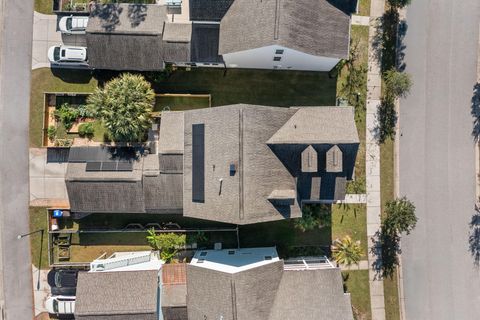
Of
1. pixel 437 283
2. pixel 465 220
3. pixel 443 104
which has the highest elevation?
pixel 443 104

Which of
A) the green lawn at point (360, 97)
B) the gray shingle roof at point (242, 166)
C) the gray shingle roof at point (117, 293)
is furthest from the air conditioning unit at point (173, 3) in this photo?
the gray shingle roof at point (117, 293)

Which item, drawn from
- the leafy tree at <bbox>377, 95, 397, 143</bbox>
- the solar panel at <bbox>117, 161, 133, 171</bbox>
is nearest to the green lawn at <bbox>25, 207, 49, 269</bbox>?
the solar panel at <bbox>117, 161, 133, 171</bbox>

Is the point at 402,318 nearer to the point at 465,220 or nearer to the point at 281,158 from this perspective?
the point at 465,220

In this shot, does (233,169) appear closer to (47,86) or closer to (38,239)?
(47,86)

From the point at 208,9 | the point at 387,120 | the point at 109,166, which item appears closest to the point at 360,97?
the point at 387,120

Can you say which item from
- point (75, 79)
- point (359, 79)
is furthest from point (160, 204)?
point (359, 79)

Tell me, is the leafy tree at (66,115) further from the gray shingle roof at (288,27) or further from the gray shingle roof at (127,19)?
the gray shingle roof at (288,27)
